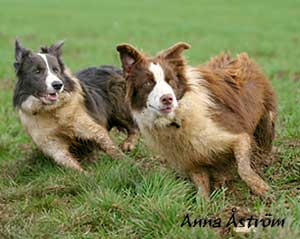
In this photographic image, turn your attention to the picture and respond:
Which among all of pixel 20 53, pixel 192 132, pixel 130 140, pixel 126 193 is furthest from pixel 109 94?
pixel 126 193

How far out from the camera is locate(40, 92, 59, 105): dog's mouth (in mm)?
7332

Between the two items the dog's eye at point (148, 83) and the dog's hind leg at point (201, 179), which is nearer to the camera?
the dog's eye at point (148, 83)

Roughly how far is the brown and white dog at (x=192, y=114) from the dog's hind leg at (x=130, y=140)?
1696 mm

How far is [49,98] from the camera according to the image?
24.1 feet

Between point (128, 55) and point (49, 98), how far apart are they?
61.1 inches

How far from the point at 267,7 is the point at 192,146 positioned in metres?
26.3

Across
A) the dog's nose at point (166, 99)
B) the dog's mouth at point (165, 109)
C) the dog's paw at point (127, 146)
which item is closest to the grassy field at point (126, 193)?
the dog's paw at point (127, 146)

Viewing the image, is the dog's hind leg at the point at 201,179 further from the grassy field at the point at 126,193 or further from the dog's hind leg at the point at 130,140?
the dog's hind leg at the point at 130,140

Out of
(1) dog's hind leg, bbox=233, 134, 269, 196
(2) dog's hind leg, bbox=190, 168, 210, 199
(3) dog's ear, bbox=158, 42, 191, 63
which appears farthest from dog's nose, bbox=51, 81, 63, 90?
(1) dog's hind leg, bbox=233, 134, 269, 196

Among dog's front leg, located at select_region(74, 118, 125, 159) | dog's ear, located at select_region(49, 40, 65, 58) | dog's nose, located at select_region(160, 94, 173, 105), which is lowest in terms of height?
dog's front leg, located at select_region(74, 118, 125, 159)

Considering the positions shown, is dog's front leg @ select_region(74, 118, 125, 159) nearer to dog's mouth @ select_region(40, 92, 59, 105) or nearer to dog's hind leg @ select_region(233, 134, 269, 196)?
dog's mouth @ select_region(40, 92, 59, 105)

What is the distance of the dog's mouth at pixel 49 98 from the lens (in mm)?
7332

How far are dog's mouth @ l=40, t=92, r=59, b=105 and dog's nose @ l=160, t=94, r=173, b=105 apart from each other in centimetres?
196

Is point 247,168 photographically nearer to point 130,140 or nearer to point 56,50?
point 130,140
